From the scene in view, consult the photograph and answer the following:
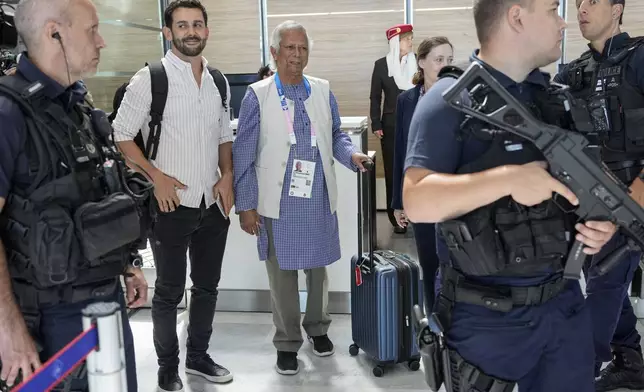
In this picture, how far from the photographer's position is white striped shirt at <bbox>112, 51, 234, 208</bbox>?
2.73 m

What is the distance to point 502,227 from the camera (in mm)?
1488

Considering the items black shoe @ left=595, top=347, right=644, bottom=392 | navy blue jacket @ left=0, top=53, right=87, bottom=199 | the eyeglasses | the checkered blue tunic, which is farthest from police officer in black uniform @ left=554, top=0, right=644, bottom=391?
navy blue jacket @ left=0, top=53, right=87, bottom=199

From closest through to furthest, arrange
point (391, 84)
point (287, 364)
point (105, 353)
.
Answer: point (105, 353), point (287, 364), point (391, 84)

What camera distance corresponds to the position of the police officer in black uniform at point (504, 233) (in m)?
1.47

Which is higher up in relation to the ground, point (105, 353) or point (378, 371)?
point (105, 353)

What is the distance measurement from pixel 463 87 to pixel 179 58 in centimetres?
172

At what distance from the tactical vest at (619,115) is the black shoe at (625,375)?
0.83 metres

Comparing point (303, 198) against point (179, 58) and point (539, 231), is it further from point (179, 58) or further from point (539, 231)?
point (539, 231)

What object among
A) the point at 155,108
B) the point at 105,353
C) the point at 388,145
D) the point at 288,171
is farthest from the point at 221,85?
the point at 388,145

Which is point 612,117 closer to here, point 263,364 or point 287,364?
point 287,364

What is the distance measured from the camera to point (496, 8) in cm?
152

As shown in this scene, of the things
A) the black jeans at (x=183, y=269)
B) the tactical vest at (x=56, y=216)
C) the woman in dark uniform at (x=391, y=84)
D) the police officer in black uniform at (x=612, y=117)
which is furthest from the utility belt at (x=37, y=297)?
the woman in dark uniform at (x=391, y=84)

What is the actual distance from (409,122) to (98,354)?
85.9 inches

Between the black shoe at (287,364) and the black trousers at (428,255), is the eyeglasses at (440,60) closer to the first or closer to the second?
the black trousers at (428,255)
